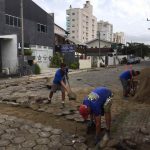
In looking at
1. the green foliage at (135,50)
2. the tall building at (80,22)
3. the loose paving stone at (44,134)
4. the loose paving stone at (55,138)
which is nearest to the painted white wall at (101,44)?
the green foliage at (135,50)

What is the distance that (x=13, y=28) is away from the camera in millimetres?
34656

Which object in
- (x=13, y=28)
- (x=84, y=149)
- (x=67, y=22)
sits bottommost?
(x=84, y=149)

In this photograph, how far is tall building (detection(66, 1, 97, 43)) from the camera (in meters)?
119

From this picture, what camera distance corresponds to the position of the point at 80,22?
120250 mm

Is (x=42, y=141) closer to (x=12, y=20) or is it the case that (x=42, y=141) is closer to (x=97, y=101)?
(x=97, y=101)

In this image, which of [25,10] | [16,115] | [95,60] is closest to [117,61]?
[95,60]

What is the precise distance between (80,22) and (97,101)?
377 ft

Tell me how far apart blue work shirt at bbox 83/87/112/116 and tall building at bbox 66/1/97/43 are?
107394 millimetres

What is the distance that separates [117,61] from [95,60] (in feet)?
49.9

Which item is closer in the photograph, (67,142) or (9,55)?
(67,142)

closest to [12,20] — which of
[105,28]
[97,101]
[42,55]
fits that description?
[42,55]

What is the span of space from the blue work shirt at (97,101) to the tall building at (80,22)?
107 metres

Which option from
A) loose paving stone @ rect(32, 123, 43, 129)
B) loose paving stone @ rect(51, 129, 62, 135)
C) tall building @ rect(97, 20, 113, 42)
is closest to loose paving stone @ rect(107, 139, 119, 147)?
loose paving stone @ rect(51, 129, 62, 135)

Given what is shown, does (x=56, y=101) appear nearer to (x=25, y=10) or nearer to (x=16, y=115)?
(x=16, y=115)
